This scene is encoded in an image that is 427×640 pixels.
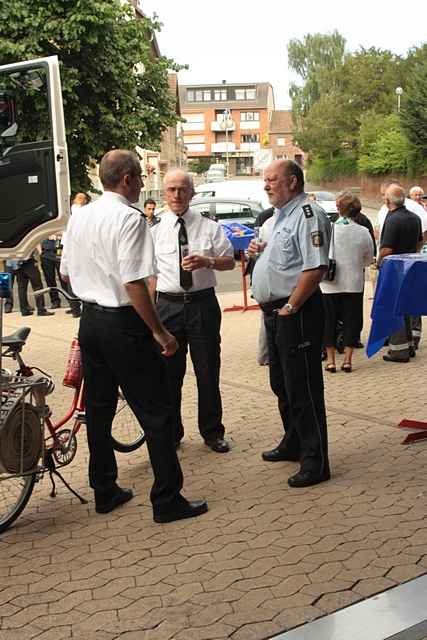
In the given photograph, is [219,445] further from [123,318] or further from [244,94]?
[244,94]

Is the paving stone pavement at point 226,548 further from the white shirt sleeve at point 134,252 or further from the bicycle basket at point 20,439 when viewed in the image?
the white shirt sleeve at point 134,252

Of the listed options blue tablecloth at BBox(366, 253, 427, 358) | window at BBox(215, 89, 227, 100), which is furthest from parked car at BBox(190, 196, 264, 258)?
window at BBox(215, 89, 227, 100)

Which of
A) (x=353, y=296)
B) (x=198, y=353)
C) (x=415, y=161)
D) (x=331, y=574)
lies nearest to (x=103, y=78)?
(x=353, y=296)

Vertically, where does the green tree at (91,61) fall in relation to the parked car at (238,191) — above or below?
above

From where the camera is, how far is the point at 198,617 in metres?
3.81

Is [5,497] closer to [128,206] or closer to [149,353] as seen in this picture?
[149,353]

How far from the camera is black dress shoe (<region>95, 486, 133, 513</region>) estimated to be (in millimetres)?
5168

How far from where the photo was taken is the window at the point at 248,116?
13788cm

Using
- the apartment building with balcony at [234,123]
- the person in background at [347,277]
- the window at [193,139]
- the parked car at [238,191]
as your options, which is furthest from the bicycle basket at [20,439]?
the window at [193,139]

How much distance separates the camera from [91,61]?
71.6 ft

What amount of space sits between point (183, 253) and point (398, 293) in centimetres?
177

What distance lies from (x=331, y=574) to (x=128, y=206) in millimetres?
2117

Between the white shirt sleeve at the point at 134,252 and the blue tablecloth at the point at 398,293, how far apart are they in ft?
9.15

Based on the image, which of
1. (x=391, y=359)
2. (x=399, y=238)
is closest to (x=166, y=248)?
(x=399, y=238)
